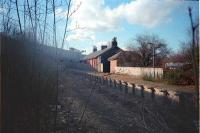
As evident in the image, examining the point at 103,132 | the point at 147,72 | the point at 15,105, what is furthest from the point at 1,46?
the point at 147,72

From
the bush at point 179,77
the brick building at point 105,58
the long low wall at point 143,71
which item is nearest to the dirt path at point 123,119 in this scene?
the bush at point 179,77

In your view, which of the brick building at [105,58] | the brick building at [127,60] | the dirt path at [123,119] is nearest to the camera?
the dirt path at [123,119]

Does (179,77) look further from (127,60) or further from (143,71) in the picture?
(127,60)

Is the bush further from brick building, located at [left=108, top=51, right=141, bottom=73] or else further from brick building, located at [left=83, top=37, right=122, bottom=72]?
brick building, located at [left=83, top=37, right=122, bottom=72]

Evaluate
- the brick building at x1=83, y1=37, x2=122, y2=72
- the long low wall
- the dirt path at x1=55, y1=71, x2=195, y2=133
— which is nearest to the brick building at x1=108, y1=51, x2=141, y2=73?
the brick building at x1=83, y1=37, x2=122, y2=72

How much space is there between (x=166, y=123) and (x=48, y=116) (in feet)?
14.4

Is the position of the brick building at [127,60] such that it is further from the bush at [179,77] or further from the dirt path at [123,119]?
the dirt path at [123,119]

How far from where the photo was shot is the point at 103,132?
7945 millimetres

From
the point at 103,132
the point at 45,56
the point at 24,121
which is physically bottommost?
the point at 103,132

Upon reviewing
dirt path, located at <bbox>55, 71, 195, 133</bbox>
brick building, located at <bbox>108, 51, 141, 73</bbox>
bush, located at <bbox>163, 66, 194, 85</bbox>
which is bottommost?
dirt path, located at <bbox>55, 71, 195, 133</bbox>

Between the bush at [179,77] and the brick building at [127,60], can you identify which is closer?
the bush at [179,77]

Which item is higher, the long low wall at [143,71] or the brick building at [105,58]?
the brick building at [105,58]

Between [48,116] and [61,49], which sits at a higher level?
[61,49]

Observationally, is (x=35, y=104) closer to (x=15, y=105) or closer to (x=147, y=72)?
(x=15, y=105)
